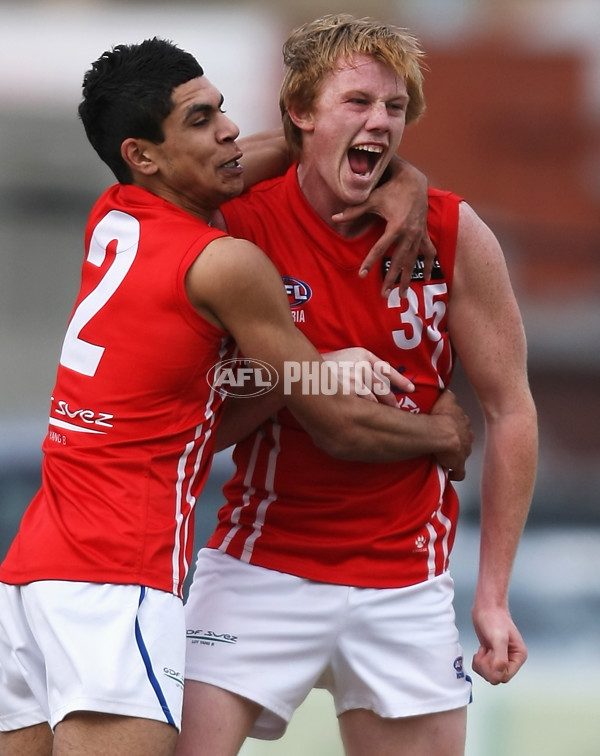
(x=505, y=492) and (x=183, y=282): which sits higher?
(x=183, y=282)

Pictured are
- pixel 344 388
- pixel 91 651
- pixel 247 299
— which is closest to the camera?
pixel 91 651

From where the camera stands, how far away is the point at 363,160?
2.55 meters

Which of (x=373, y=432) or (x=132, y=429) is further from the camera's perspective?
(x=373, y=432)

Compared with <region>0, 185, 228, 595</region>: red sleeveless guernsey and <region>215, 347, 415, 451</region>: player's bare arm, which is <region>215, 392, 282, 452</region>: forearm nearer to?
<region>215, 347, 415, 451</region>: player's bare arm

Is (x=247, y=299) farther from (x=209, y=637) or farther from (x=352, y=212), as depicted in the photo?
(x=209, y=637)

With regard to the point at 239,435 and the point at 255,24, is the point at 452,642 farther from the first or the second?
the point at 255,24

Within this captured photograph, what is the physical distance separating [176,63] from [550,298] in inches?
264

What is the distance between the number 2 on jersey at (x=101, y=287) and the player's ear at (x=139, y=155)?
0.33 ft

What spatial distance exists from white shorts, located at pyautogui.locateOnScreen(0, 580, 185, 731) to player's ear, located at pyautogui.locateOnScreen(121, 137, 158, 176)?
32.5 inches

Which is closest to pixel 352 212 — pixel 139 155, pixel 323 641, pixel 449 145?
pixel 139 155

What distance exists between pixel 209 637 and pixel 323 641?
0.80 ft

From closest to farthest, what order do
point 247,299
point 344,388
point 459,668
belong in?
1. point 247,299
2. point 344,388
3. point 459,668

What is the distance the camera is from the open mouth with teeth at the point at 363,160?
2537mm

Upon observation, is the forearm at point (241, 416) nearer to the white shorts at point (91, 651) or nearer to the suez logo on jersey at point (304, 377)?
the suez logo on jersey at point (304, 377)
